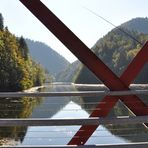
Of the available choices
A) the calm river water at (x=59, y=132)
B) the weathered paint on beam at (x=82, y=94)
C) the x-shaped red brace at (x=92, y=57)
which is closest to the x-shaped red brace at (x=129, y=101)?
the x-shaped red brace at (x=92, y=57)

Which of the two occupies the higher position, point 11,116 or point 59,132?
point 11,116

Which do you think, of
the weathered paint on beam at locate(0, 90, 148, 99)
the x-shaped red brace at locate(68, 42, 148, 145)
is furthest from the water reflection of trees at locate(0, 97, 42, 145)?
the x-shaped red brace at locate(68, 42, 148, 145)

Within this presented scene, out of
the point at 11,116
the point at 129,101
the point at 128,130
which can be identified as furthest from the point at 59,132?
the point at 129,101

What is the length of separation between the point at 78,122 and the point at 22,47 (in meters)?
132

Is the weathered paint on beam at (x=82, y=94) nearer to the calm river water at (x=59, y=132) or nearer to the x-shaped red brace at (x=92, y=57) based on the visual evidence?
the x-shaped red brace at (x=92, y=57)

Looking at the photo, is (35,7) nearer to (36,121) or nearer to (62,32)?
(62,32)

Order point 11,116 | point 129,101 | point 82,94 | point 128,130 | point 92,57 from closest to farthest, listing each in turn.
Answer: point 92,57 → point 129,101 → point 82,94 → point 128,130 → point 11,116

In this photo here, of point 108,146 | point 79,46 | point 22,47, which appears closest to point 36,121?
point 108,146

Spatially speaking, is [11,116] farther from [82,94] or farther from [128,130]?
[82,94]

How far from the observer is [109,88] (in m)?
5.78

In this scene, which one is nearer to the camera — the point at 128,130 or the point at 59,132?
the point at 59,132

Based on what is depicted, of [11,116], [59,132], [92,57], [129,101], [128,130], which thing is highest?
[11,116]

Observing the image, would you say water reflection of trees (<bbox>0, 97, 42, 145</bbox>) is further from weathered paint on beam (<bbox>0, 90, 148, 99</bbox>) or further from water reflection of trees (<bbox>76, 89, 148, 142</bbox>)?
water reflection of trees (<bbox>76, 89, 148, 142</bbox>)

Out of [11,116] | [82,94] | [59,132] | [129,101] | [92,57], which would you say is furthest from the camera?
[11,116]
